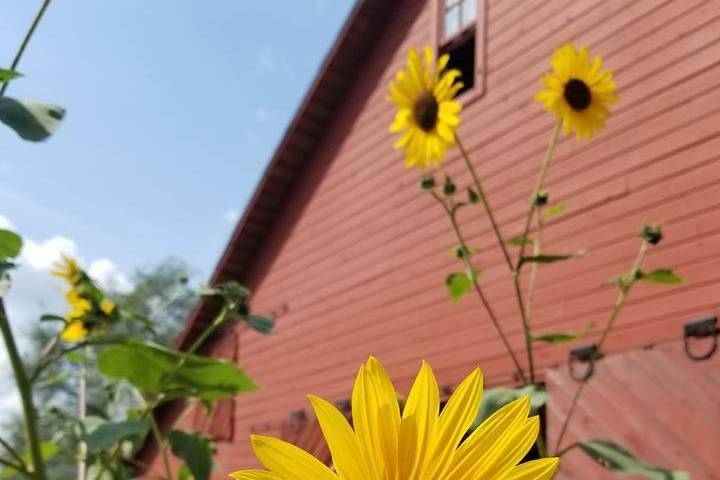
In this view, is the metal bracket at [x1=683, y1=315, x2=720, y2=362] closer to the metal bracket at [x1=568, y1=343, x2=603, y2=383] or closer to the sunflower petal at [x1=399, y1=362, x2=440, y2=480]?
the metal bracket at [x1=568, y1=343, x2=603, y2=383]

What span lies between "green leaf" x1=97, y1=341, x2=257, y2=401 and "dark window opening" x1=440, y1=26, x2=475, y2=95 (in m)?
5.57

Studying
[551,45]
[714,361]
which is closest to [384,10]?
[551,45]

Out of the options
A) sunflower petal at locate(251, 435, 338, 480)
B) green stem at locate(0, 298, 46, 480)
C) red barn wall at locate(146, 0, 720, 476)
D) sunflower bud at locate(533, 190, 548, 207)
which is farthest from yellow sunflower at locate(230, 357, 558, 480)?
red barn wall at locate(146, 0, 720, 476)

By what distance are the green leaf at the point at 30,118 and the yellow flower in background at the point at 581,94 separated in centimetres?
138

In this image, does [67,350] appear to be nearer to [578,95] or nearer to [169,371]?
[169,371]

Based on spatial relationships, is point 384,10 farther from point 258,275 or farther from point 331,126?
point 258,275

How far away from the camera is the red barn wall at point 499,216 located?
4.35 metres


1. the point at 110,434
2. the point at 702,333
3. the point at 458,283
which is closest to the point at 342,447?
the point at 110,434

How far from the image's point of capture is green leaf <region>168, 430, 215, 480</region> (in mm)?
1442

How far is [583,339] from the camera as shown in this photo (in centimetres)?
443

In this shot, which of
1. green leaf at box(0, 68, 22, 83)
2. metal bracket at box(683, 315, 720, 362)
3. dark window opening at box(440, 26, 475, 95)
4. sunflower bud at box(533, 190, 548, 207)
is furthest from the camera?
dark window opening at box(440, 26, 475, 95)

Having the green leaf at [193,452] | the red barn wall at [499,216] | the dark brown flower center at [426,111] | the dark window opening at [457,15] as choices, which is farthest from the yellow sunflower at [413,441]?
the dark window opening at [457,15]

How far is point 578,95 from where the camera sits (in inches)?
83.0

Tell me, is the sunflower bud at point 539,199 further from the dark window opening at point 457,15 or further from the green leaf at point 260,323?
the dark window opening at point 457,15
